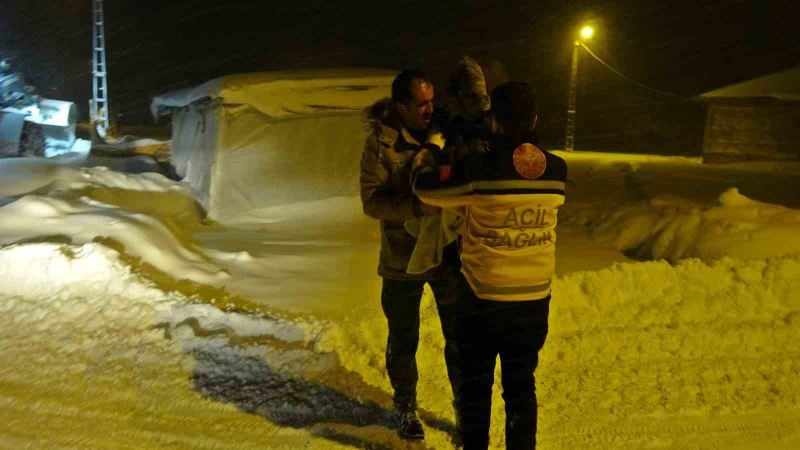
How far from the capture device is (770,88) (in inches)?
767

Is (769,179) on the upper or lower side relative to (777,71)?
lower

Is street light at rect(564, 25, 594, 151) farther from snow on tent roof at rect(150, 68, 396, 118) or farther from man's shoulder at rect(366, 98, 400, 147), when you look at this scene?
man's shoulder at rect(366, 98, 400, 147)

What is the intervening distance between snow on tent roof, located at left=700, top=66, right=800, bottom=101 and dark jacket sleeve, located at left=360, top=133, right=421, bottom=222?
19.6 m

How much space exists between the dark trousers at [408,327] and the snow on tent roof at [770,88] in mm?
19438

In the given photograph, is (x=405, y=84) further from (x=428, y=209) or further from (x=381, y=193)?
(x=428, y=209)

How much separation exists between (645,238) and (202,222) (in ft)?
22.7

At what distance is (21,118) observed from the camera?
25062mm

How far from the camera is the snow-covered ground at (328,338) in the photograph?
3.87 meters

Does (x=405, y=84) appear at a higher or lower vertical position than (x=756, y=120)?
higher

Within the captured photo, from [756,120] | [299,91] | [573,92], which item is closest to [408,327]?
[299,91]

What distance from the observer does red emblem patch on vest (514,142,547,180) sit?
107 inches

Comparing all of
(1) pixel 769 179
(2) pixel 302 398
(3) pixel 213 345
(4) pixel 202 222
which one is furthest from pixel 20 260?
(1) pixel 769 179

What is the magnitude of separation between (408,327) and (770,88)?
64.8ft

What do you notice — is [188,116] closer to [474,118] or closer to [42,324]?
[42,324]
